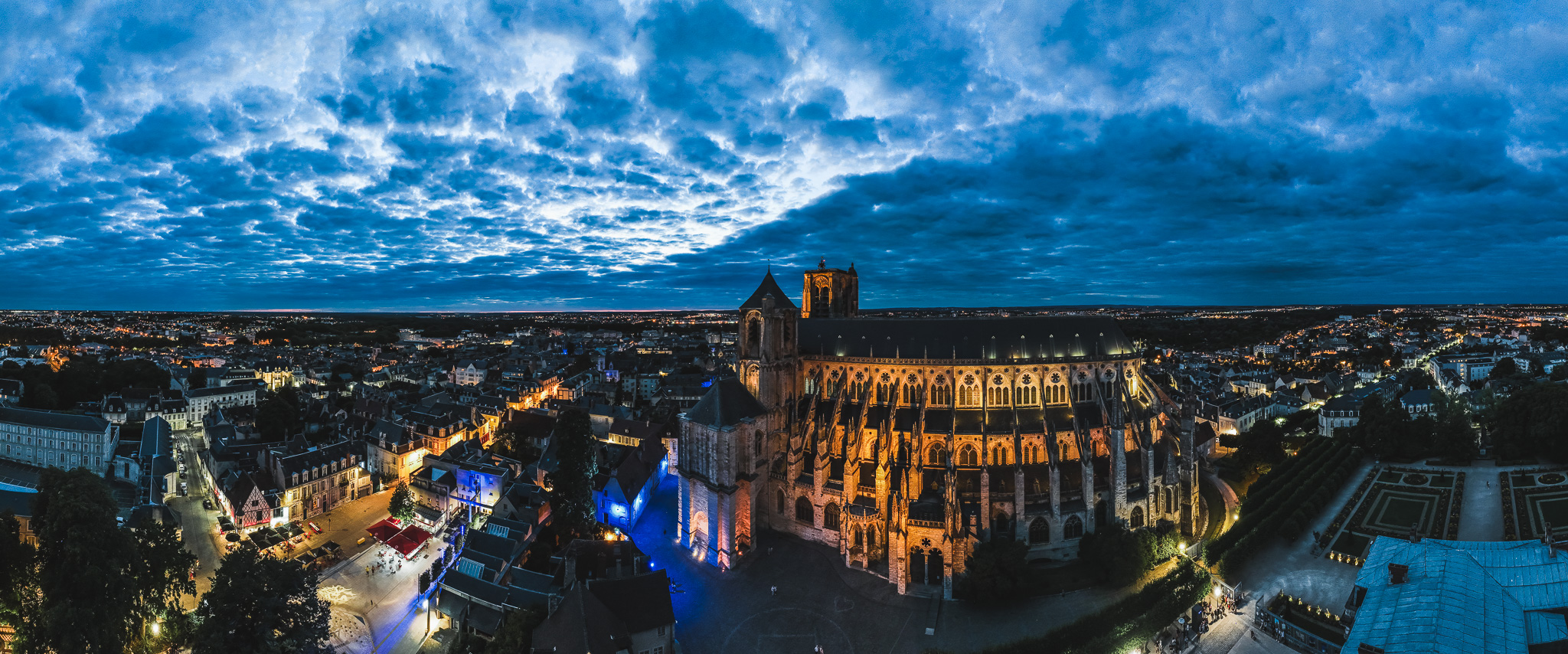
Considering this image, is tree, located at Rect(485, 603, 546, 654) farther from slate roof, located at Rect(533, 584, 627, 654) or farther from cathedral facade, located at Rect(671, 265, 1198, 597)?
cathedral facade, located at Rect(671, 265, 1198, 597)

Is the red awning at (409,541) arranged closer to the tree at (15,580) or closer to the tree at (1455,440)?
the tree at (15,580)

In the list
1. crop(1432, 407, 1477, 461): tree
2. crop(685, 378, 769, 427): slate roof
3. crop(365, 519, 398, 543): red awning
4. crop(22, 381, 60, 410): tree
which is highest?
crop(685, 378, 769, 427): slate roof

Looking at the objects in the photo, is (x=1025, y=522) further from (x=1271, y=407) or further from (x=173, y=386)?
(x=173, y=386)

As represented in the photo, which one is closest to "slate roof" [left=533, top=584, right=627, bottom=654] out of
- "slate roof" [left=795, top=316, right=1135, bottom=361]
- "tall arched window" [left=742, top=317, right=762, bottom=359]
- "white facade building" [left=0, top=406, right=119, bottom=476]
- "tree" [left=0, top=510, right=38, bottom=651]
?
"tall arched window" [left=742, top=317, right=762, bottom=359]

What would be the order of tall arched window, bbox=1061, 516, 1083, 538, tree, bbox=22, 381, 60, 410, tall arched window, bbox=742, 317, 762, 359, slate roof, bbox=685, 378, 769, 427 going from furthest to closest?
1. tree, bbox=22, 381, 60, 410
2. tall arched window, bbox=742, 317, 762, 359
3. slate roof, bbox=685, 378, 769, 427
4. tall arched window, bbox=1061, 516, 1083, 538

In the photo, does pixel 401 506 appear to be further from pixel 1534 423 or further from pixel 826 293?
pixel 1534 423

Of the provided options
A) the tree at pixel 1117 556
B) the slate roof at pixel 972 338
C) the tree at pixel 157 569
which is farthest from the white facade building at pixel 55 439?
the tree at pixel 1117 556

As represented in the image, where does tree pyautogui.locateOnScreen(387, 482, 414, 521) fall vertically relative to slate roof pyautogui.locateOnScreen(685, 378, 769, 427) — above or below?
below

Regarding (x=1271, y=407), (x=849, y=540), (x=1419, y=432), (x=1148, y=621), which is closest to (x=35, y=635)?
(x=849, y=540)
